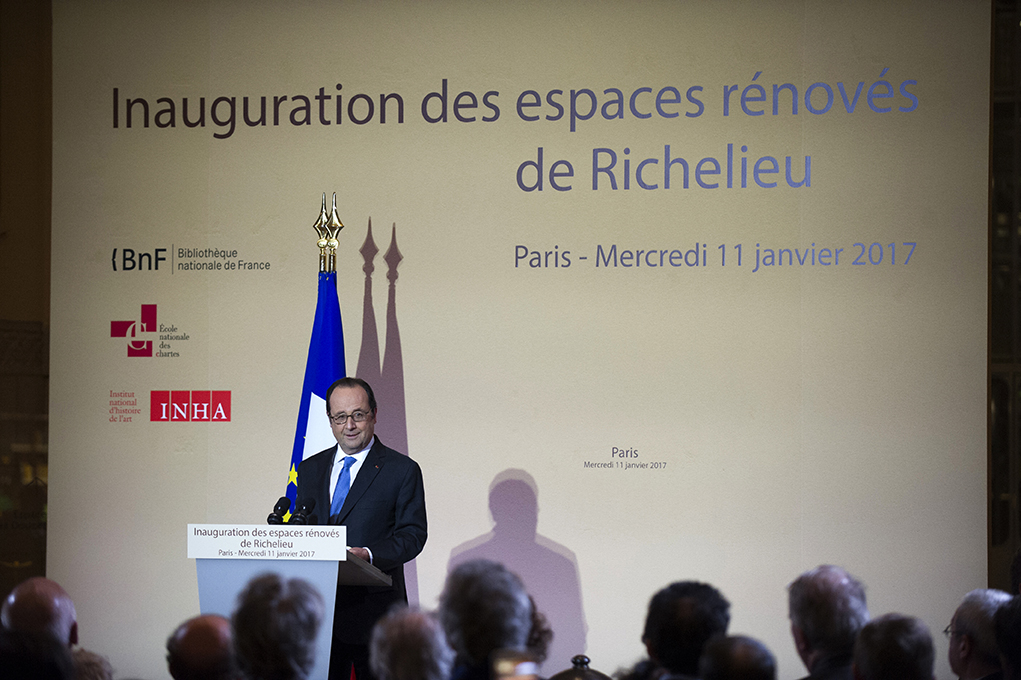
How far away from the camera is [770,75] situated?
5.17 m

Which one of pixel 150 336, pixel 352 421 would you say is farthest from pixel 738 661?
pixel 150 336

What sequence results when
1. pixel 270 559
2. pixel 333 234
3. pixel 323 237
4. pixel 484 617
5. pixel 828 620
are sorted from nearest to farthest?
pixel 484 617, pixel 828 620, pixel 270 559, pixel 323 237, pixel 333 234

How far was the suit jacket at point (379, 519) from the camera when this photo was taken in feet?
13.2

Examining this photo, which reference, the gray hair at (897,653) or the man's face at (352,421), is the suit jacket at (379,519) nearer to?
the man's face at (352,421)

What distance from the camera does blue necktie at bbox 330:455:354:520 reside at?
4.28 m

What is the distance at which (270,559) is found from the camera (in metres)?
3.37

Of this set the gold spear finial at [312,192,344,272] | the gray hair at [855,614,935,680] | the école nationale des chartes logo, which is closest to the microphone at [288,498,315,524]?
the gold spear finial at [312,192,344,272]

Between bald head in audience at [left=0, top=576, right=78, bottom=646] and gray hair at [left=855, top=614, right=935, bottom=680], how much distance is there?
195 cm

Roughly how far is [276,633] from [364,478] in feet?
7.02

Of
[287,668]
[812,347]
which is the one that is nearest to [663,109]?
[812,347]

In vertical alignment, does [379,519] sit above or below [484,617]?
below

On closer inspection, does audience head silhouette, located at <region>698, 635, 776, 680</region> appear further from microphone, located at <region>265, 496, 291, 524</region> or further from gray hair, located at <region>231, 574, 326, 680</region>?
microphone, located at <region>265, 496, 291, 524</region>

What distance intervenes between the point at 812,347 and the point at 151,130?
3.89 metres

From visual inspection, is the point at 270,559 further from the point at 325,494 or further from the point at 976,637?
the point at 976,637
